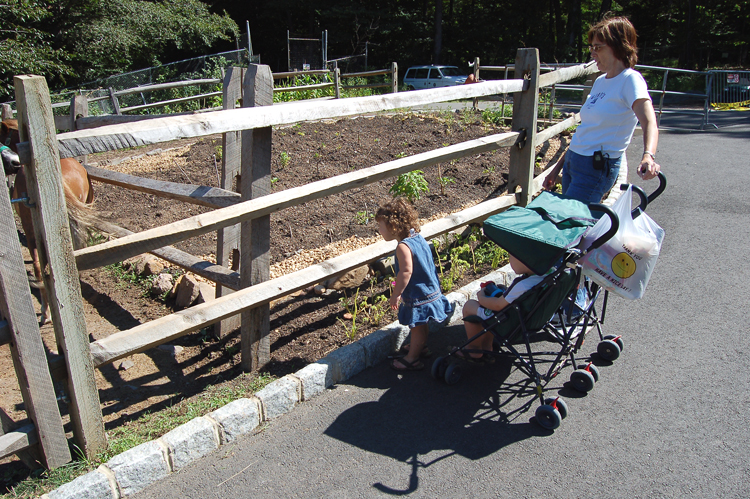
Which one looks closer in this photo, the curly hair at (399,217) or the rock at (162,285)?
the curly hair at (399,217)

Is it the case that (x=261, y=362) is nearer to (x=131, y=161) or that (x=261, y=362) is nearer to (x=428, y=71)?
(x=131, y=161)

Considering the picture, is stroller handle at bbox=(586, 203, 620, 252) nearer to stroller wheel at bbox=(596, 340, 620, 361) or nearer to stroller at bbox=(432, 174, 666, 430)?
stroller at bbox=(432, 174, 666, 430)

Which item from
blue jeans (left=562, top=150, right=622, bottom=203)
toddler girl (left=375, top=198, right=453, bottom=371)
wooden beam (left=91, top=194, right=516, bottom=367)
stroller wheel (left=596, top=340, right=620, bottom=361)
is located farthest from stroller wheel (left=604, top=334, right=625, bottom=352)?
wooden beam (left=91, top=194, right=516, bottom=367)

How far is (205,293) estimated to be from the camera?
4621 mm

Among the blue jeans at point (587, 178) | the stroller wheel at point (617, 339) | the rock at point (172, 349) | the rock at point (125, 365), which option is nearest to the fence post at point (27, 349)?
the rock at point (125, 365)

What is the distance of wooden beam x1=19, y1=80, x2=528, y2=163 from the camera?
2371 millimetres

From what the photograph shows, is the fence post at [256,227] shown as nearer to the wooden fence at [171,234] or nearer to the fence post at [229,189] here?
the wooden fence at [171,234]

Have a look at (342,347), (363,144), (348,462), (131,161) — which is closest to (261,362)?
(342,347)

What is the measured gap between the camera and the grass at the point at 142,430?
254 cm

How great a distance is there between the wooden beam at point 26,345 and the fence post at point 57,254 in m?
0.08

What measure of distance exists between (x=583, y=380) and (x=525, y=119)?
101 inches

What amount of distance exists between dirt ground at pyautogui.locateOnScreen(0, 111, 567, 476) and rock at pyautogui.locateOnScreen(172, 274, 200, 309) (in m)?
0.21

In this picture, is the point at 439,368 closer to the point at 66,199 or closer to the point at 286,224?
the point at 66,199

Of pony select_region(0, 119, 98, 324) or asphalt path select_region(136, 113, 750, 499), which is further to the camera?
pony select_region(0, 119, 98, 324)
